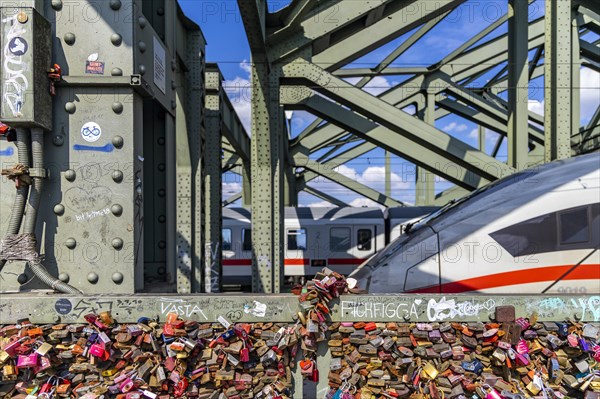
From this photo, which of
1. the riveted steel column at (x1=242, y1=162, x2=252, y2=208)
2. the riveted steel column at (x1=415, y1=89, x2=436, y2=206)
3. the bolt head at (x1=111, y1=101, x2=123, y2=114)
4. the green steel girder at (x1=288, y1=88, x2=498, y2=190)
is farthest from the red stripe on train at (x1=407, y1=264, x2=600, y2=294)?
the riveted steel column at (x1=242, y1=162, x2=252, y2=208)

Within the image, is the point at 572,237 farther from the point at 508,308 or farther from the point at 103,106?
the point at 103,106

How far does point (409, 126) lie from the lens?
354 inches

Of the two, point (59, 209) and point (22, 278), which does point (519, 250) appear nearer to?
point (59, 209)

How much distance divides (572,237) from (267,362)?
4.50 m

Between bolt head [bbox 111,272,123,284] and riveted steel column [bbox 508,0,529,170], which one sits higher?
riveted steel column [bbox 508,0,529,170]

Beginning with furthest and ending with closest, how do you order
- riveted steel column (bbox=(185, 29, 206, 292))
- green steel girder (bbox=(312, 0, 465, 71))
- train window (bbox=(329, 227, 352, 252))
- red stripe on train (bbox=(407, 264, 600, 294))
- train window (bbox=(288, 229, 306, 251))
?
train window (bbox=(288, 229, 306, 251)) → train window (bbox=(329, 227, 352, 252)) → green steel girder (bbox=(312, 0, 465, 71)) → red stripe on train (bbox=(407, 264, 600, 294)) → riveted steel column (bbox=(185, 29, 206, 292))

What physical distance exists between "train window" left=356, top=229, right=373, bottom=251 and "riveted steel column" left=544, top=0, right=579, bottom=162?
23.5 feet

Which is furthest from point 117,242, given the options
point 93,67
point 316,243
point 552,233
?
point 316,243

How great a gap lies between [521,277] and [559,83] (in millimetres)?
5047

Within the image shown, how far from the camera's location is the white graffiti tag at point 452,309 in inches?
96.5

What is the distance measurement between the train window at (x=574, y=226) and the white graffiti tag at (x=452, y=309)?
3398mm

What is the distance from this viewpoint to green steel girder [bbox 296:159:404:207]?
18.7 meters

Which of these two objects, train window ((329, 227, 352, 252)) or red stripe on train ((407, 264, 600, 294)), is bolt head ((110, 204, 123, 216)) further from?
train window ((329, 227, 352, 252))

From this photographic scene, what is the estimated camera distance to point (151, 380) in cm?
240
